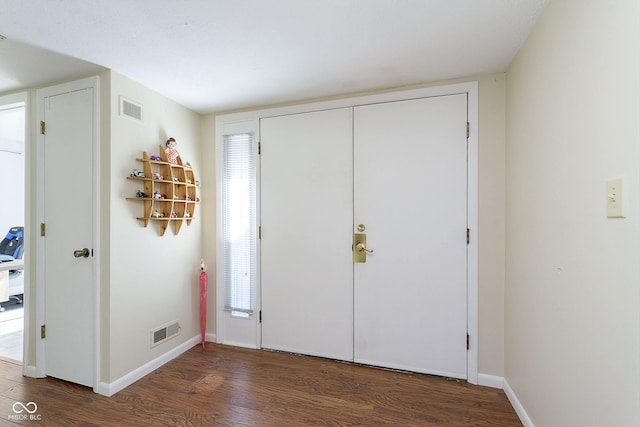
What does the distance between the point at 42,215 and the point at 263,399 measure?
2.22 meters

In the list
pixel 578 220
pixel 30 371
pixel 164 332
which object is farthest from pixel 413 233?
pixel 30 371

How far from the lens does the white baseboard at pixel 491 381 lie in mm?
2129

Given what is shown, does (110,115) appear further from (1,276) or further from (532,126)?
(1,276)

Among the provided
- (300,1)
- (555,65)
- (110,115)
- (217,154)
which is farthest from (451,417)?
(110,115)

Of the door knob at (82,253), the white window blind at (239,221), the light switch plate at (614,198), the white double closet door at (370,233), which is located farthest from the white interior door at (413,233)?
the door knob at (82,253)

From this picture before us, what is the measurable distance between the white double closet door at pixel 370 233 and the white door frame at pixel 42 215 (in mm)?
1263

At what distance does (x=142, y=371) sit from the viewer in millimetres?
2311

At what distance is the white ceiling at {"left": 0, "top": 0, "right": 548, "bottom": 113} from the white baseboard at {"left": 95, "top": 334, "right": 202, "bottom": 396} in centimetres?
228

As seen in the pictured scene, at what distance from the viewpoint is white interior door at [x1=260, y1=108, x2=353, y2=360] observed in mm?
2531

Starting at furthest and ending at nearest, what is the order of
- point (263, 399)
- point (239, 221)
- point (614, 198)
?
point (239, 221) → point (263, 399) → point (614, 198)

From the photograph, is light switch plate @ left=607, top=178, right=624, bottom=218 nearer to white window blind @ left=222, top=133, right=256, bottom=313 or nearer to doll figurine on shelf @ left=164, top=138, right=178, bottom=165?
white window blind @ left=222, top=133, right=256, bottom=313

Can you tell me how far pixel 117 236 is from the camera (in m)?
2.13

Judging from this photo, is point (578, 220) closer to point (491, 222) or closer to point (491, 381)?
point (491, 222)

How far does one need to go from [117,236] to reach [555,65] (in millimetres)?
2871
